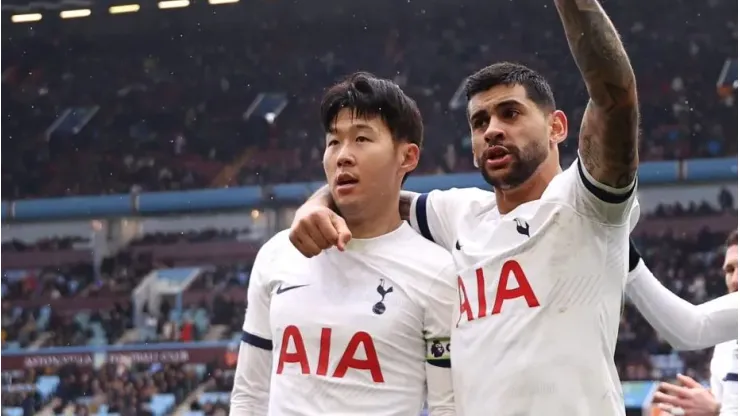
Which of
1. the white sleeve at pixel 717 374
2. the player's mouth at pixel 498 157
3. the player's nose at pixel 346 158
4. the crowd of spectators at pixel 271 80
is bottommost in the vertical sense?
the white sleeve at pixel 717 374

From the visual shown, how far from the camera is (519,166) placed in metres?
2.33

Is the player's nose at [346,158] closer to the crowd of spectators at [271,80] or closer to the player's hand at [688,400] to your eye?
the player's hand at [688,400]

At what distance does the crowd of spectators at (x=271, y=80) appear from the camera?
692 inches

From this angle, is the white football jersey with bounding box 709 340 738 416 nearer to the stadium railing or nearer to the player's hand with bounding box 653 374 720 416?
the player's hand with bounding box 653 374 720 416

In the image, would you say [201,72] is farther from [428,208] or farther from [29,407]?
[428,208]

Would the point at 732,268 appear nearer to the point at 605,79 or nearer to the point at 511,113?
the point at 511,113

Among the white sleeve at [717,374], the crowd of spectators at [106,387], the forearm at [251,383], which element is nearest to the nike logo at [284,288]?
the forearm at [251,383]

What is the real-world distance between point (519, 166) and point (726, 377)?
103 inches

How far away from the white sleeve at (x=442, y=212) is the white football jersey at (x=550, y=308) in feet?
0.82

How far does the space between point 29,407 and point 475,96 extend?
1535 cm

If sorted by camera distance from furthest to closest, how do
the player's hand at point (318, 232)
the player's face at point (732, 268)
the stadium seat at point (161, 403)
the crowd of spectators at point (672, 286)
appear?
the stadium seat at point (161, 403) → the crowd of spectators at point (672, 286) → the player's face at point (732, 268) → the player's hand at point (318, 232)

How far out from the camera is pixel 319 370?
2.44 m

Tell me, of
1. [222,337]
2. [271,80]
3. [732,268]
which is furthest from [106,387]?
[732,268]

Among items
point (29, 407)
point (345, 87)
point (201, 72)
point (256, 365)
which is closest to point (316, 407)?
point (256, 365)
